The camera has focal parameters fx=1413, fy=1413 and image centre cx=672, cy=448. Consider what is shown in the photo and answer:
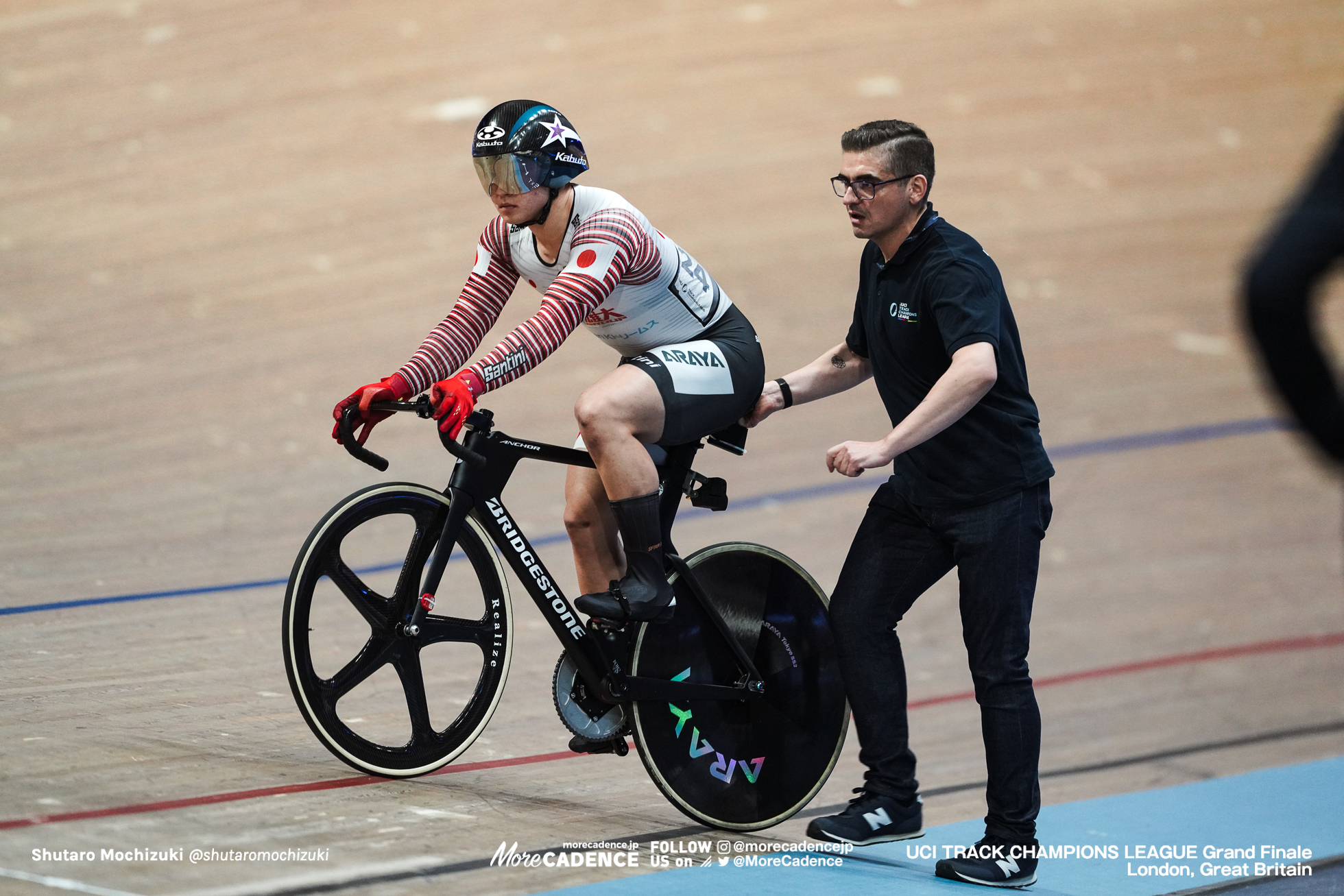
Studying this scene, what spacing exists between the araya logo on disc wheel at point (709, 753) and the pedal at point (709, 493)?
1.15ft

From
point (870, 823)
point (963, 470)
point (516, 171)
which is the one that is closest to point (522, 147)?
point (516, 171)

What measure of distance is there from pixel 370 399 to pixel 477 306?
1.23 feet

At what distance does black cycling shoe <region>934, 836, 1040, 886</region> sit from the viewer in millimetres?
2738

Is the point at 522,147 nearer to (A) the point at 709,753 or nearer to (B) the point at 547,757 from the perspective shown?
(A) the point at 709,753

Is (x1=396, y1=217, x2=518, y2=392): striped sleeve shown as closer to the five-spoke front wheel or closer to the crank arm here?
the five-spoke front wheel

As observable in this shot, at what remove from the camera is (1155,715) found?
4.43 metres

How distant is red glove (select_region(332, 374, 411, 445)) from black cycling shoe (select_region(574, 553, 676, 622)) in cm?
53

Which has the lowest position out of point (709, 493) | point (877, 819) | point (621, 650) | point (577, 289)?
A: point (877, 819)

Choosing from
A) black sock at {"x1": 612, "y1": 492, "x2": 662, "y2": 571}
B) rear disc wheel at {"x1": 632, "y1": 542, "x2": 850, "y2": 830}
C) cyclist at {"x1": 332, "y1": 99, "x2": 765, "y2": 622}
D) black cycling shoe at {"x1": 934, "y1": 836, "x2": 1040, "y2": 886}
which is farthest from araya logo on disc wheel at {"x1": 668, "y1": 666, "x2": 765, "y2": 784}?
black cycling shoe at {"x1": 934, "y1": 836, "x2": 1040, "y2": 886}

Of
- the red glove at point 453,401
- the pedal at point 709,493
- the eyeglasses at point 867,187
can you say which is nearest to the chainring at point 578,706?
the pedal at point 709,493

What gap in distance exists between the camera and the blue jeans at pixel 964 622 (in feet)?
9.00

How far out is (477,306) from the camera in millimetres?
2977

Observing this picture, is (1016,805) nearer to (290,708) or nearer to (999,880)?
(999,880)

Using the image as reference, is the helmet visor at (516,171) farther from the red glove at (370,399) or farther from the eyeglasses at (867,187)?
the eyeglasses at (867,187)
